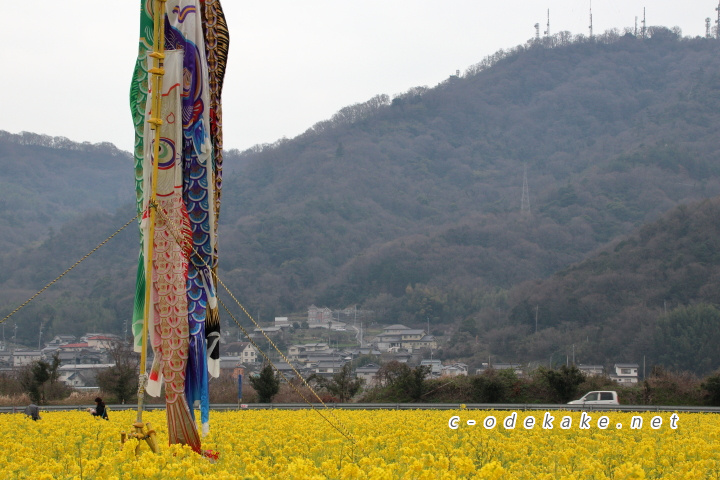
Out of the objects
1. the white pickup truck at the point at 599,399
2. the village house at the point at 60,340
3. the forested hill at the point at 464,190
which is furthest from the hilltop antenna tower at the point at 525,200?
the white pickup truck at the point at 599,399

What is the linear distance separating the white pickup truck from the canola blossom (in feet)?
27.6

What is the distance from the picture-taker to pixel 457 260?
344 ft

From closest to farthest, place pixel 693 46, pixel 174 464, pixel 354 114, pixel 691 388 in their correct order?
pixel 174 464 < pixel 691 388 < pixel 354 114 < pixel 693 46

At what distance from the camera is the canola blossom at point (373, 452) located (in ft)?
31.3

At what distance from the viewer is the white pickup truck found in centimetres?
2751

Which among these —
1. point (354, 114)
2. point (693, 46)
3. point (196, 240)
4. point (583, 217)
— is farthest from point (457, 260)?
point (693, 46)

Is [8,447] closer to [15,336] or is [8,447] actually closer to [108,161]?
[15,336]

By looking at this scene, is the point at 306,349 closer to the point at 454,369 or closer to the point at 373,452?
the point at 454,369

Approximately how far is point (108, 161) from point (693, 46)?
Answer: 409ft

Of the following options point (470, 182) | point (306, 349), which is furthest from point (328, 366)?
point (470, 182)

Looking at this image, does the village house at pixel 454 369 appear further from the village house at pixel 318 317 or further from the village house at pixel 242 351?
the village house at pixel 318 317

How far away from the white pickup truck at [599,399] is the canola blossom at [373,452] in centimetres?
843

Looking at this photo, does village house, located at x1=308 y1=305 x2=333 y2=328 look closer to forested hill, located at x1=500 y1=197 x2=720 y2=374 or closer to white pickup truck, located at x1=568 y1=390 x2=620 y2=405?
forested hill, located at x1=500 y1=197 x2=720 y2=374

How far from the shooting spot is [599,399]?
28.4 meters
